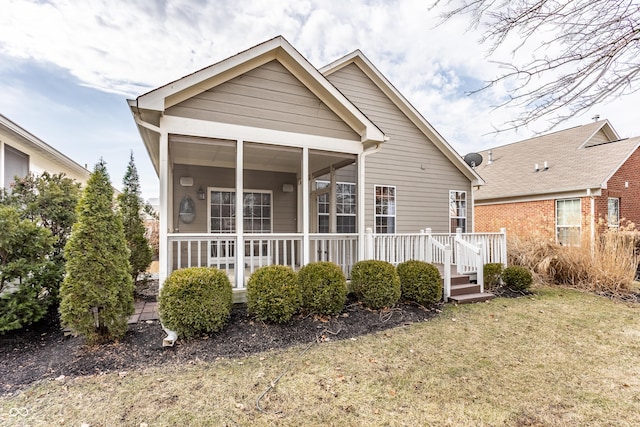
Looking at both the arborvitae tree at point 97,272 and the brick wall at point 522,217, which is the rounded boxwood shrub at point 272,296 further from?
the brick wall at point 522,217

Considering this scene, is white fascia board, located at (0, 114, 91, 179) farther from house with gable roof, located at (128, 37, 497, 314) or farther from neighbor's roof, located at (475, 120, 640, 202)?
neighbor's roof, located at (475, 120, 640, 202)

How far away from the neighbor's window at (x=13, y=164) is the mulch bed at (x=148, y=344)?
420cm

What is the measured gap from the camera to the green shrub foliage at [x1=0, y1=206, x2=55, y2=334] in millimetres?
4125

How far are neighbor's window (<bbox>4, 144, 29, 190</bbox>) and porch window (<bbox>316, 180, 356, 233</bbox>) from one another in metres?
7.21

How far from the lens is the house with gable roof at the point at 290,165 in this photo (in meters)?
5.10

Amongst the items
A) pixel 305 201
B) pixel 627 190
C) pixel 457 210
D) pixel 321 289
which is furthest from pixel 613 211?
pixel 321 289

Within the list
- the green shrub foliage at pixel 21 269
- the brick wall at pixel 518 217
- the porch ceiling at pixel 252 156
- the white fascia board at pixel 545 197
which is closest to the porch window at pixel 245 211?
the porch ceiling at pixel 252 156

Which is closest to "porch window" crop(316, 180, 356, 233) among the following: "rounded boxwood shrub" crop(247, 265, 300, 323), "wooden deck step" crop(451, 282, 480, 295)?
"wooden deck step" crop(451, 282, 480, 295)

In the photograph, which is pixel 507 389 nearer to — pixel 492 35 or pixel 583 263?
pixel 492 35

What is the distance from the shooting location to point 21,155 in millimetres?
7812

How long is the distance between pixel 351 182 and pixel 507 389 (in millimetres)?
7098

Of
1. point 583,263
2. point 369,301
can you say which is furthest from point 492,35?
point 583,263

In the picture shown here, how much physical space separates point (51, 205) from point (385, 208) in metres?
8.04

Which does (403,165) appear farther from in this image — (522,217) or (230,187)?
(522,217)
